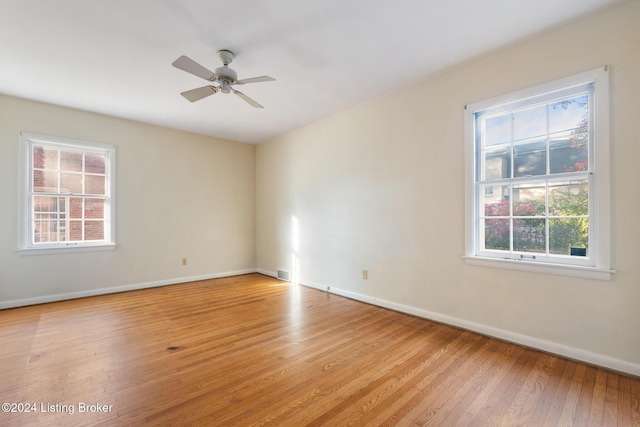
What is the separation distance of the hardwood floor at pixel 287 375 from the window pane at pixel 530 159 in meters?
1.59

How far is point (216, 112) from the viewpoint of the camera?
422 cm

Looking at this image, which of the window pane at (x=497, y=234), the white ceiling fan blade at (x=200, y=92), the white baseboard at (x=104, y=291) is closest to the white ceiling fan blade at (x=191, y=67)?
the white ceiling fan blade at (x=200, y=92)

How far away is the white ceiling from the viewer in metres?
2.15

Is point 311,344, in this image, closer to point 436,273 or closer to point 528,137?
point 436,273

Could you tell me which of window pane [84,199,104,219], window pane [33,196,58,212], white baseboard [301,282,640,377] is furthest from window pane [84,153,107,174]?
white baseboard [301,282,640,377]

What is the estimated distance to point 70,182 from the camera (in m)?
4.20

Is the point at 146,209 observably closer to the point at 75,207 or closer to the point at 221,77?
the point at 75,207

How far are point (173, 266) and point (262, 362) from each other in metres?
3.45

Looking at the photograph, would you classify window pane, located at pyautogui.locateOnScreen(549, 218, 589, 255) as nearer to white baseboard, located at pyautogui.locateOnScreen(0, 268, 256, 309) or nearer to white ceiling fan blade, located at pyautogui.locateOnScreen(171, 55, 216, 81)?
white ceiling fan blade, located at pyautogui.locateOnScreen(171, 55, 216, 81)

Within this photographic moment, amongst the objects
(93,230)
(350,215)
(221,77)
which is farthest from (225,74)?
(93,230)

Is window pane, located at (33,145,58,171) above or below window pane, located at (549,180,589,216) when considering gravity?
above

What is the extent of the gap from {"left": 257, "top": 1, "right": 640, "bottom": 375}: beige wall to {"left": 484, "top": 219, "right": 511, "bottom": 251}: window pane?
9.5 inches

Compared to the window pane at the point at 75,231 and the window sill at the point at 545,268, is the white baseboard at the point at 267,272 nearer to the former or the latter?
the window pane at the point at 75,231

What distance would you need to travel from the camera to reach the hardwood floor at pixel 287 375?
5.55 feet
